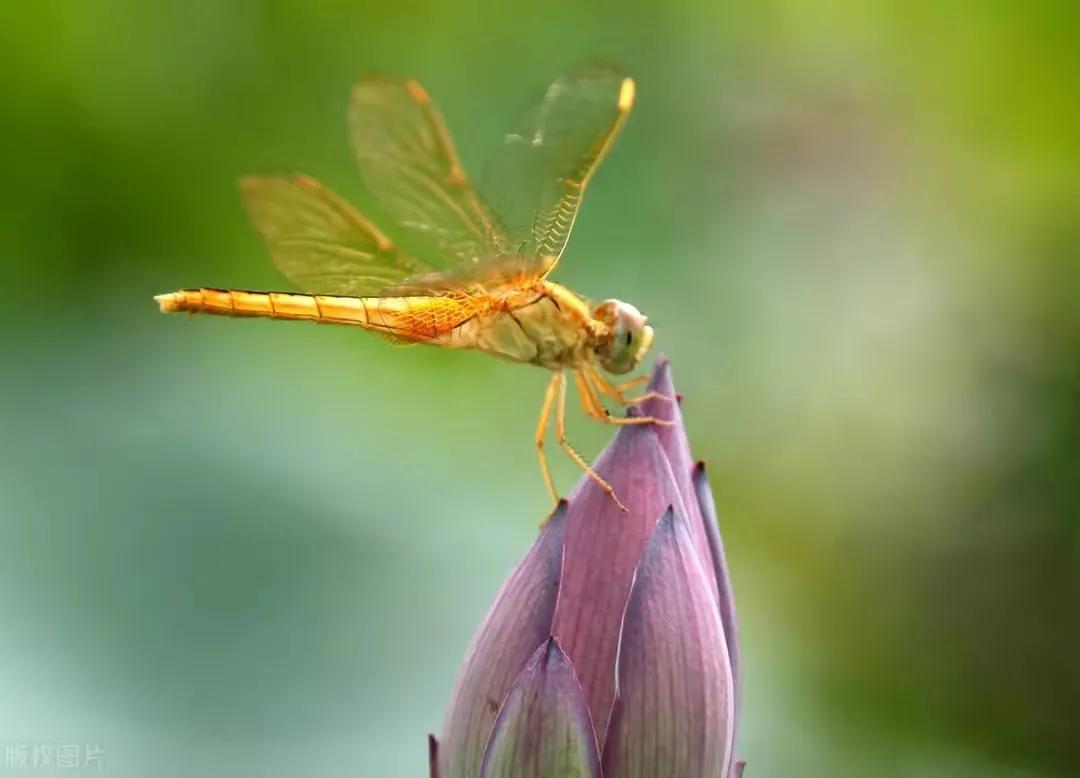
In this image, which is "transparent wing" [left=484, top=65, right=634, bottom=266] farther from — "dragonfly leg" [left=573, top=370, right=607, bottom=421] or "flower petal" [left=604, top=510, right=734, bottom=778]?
"flower petal" [left=604, top=510, right=734, bottom=778]

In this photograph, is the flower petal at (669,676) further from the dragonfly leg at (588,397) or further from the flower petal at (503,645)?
the dragonfly leg at (588,397)

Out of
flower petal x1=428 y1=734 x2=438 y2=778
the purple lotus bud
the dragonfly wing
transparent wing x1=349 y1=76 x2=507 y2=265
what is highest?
transparent wing x1=349 y1=76 x2=507 y2=265

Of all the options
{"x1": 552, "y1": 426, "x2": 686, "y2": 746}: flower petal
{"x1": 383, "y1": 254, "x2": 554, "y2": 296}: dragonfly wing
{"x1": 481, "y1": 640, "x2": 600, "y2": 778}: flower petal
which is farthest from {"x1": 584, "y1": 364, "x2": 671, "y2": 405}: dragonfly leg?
{"x1": 481, "y1": 640, "x2": 600, "y2": 778}: flower petal

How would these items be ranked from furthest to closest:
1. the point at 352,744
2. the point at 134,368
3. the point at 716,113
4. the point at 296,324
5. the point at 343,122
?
the point at 716,113 → the point at 343,122 → the point at 296,324 → the point at 134,368 → the point at 352,744

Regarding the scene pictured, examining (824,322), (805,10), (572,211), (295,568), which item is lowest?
(295,568)

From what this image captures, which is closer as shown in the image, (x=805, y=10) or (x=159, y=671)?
(x=159, y=671)

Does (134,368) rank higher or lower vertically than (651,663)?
higher

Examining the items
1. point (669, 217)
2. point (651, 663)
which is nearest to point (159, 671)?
point (651, 663)

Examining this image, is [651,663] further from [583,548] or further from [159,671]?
[159,671]
